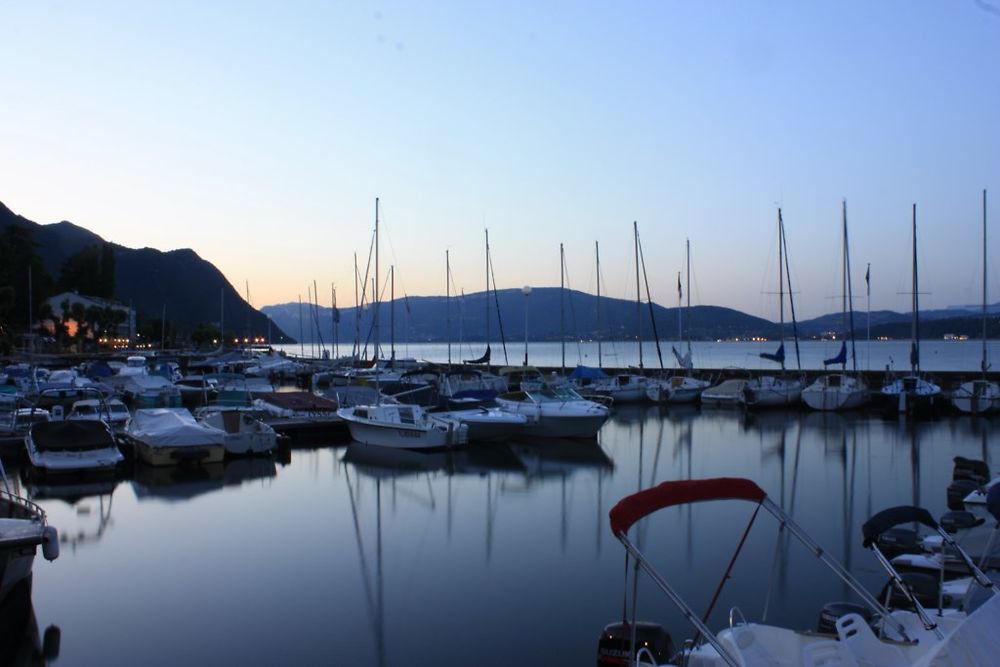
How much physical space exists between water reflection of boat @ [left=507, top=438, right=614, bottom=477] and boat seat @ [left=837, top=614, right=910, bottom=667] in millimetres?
16733

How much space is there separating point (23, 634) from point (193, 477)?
12.6 meters

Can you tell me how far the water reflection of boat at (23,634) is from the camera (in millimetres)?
10117

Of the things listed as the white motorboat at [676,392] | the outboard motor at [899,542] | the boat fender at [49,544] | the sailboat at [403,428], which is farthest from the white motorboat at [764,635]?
the white motorboat at [676,392]

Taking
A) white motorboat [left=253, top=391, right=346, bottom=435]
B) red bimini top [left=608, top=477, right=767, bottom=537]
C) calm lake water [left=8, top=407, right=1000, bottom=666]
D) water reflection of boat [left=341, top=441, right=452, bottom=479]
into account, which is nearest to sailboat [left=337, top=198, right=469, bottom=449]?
water reflection of boat [left=341, top=441, right=452, bottom=479]

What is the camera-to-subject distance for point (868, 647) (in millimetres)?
7078

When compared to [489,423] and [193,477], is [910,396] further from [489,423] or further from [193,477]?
[193,477]

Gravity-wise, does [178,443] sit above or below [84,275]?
below

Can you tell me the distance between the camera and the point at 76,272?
116875mm

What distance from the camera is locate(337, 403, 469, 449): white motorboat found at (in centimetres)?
2714

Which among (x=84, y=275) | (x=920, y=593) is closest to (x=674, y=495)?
(x=920, y=593)

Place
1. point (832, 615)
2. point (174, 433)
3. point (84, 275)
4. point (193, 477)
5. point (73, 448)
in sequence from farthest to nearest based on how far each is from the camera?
1. point (84, 275)
2. point (174, 433)
3. point (193, 477)
4. point (73, 448)
5. point (832, 615)

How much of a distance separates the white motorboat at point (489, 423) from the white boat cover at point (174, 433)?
27.8ft

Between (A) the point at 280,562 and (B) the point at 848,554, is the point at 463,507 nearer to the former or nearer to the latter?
(A) the point at 280,562

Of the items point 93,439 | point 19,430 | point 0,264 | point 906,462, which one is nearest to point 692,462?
point 906,462
